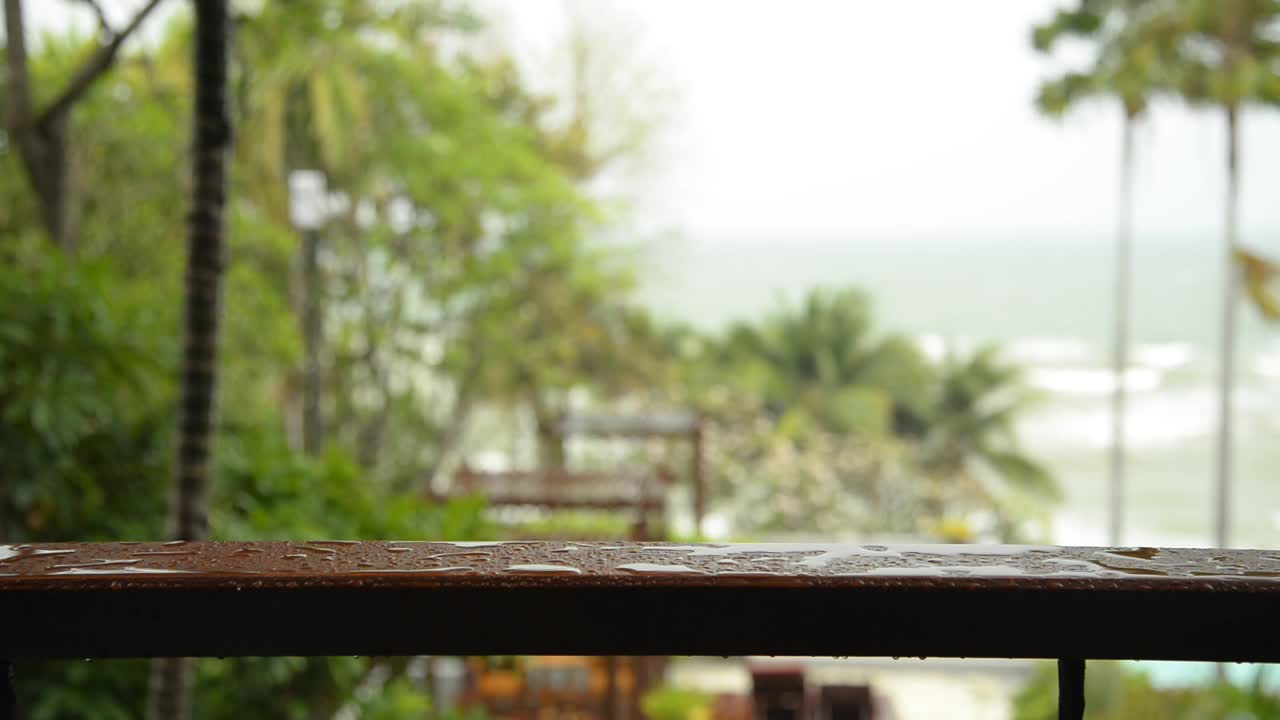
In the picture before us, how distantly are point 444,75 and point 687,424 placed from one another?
5305 mm

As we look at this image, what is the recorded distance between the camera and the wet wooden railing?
52cm

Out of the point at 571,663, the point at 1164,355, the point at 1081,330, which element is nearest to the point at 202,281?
the point at 571,663

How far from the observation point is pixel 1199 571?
53 centimetres

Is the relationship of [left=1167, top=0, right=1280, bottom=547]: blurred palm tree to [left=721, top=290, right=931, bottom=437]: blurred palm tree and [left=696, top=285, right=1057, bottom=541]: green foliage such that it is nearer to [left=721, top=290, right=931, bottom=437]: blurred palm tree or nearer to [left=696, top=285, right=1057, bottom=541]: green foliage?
[left=696, top=285, right=1057, bottom=541]: green foliage

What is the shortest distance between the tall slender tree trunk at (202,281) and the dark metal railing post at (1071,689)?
6.71ft

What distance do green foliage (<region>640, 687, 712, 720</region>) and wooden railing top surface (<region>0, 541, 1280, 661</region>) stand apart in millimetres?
9549

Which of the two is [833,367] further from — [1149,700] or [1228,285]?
[1149,700]

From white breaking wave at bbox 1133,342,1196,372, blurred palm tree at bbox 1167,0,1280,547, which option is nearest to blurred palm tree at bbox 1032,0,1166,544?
blurred palm tree at bbox 1167,0,1280,547

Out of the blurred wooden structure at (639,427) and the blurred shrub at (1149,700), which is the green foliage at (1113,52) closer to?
the blurred wooden structure at (639,427)

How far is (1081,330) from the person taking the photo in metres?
55.6

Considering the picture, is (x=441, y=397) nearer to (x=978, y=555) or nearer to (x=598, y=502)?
(x=598, y=502)

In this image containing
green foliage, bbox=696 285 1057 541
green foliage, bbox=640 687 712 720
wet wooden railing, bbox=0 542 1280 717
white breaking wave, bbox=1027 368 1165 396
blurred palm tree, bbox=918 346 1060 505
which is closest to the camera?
wet wooden railing, bbox=0 542 1280 717

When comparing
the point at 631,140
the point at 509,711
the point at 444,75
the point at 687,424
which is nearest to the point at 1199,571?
the point at 509,711

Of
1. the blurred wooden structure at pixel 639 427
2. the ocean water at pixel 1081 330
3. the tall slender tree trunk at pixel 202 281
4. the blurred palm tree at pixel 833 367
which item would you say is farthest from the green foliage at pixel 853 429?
the tall slender tree trunk at pixel 202 281
